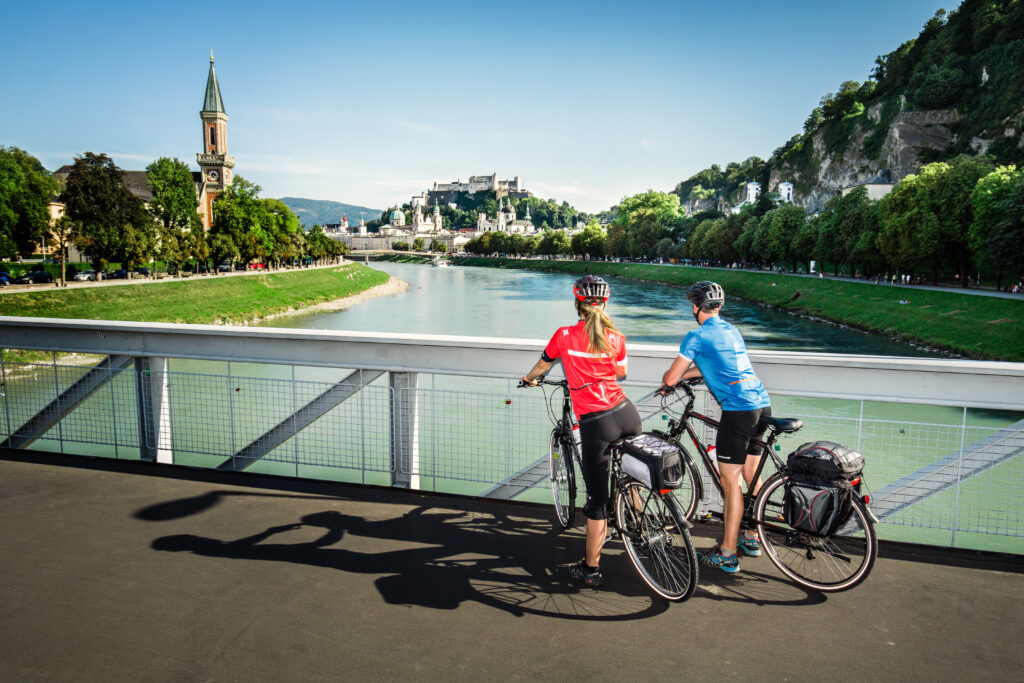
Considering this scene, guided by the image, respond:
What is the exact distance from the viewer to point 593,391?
151 inches

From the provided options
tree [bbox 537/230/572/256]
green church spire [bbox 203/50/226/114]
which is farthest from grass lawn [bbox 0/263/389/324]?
tree [bbox 537/230/572/256]

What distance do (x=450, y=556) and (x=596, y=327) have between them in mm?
1744

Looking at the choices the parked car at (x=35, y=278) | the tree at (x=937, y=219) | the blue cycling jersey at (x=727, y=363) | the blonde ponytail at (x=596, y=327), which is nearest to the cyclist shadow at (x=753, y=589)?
the blue cycling jersey at (x=727, y=363)

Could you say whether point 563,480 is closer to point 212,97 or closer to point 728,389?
point 728,389

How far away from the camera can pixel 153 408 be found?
6.24 m

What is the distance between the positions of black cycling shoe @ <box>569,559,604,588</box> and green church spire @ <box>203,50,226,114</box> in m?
126

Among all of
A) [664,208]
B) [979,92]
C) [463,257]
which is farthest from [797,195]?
[463,257]

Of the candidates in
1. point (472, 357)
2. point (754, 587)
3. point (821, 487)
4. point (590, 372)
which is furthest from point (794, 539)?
point (472, 357)

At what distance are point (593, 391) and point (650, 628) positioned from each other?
1.27m

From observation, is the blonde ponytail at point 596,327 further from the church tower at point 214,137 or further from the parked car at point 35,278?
the church tower at point 214,137

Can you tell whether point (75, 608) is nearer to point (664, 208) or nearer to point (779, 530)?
point (779, 530)

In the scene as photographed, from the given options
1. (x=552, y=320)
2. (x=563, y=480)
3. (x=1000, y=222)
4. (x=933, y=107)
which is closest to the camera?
(x=563, y=480)

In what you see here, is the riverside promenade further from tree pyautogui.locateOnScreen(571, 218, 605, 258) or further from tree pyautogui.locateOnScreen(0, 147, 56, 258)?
tree pyautogui.locateOnScreen(571, 218, 605, 258)

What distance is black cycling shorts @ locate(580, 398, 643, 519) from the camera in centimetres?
380
